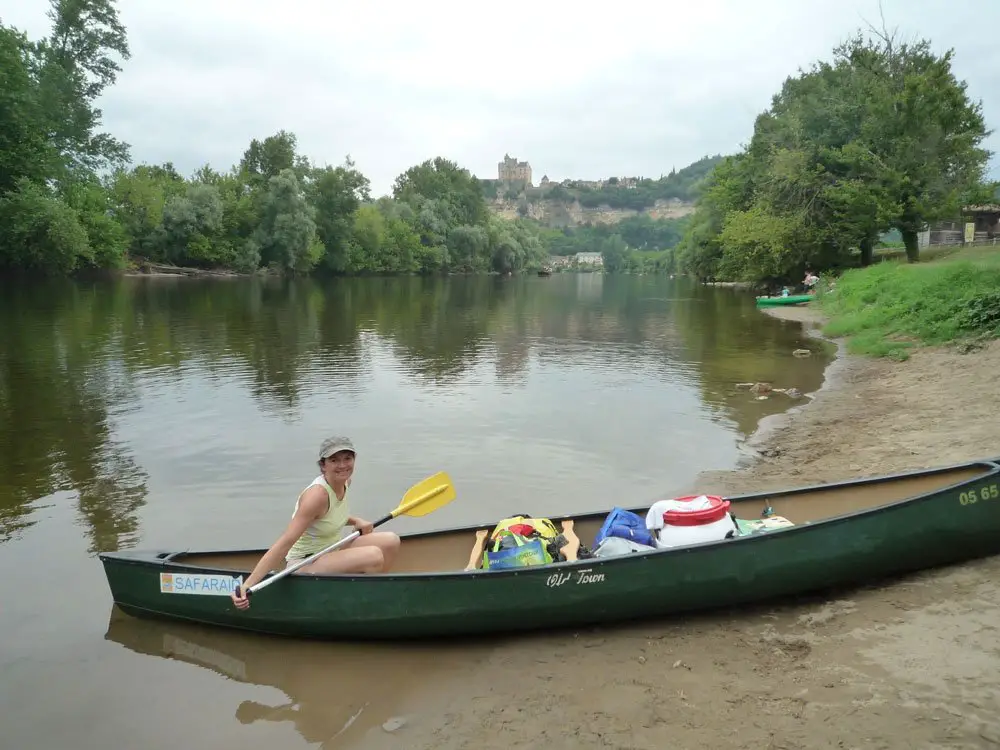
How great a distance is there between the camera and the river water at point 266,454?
5.16 metres

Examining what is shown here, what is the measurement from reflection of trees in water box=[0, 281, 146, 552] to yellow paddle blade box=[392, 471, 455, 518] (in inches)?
140

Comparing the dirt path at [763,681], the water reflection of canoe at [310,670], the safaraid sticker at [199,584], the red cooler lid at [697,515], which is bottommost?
the water reflection of canoe at [310,670]

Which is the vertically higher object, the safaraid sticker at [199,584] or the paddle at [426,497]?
the paddle at [426,497]

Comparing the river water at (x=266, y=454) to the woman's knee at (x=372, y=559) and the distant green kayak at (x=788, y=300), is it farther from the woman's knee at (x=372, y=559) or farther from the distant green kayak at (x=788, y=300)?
the distant green kayak at (x=788, y=300)

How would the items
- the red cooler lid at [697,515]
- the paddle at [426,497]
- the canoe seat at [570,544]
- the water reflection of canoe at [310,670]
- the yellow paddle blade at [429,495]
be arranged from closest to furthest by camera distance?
the water reflection of canoe at [310,670]
the red cooler lid at [697,515]
the canoe seat at [570,544]
the paddle at [426,497]
the yellow paddle blade at [429,495]

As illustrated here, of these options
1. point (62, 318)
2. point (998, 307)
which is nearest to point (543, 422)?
point (998, 307)

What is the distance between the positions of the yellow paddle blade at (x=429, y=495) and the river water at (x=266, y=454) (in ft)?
4.56

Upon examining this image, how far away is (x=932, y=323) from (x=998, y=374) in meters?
6.11

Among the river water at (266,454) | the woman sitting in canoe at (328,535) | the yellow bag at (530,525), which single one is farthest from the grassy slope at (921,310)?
the woman sitting in canoe at (328,535)

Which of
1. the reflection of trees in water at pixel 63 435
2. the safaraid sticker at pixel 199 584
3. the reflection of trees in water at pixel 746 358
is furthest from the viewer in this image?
the reflection of trees in water at pixel 746 358

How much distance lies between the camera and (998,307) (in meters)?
15.1

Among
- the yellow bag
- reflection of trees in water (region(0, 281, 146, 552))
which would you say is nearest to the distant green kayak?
reflection of trees in water (region(0, 281, 146, 552))

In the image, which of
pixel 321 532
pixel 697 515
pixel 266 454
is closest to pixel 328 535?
pixel 321 532

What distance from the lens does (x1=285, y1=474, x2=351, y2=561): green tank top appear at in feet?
18.3
